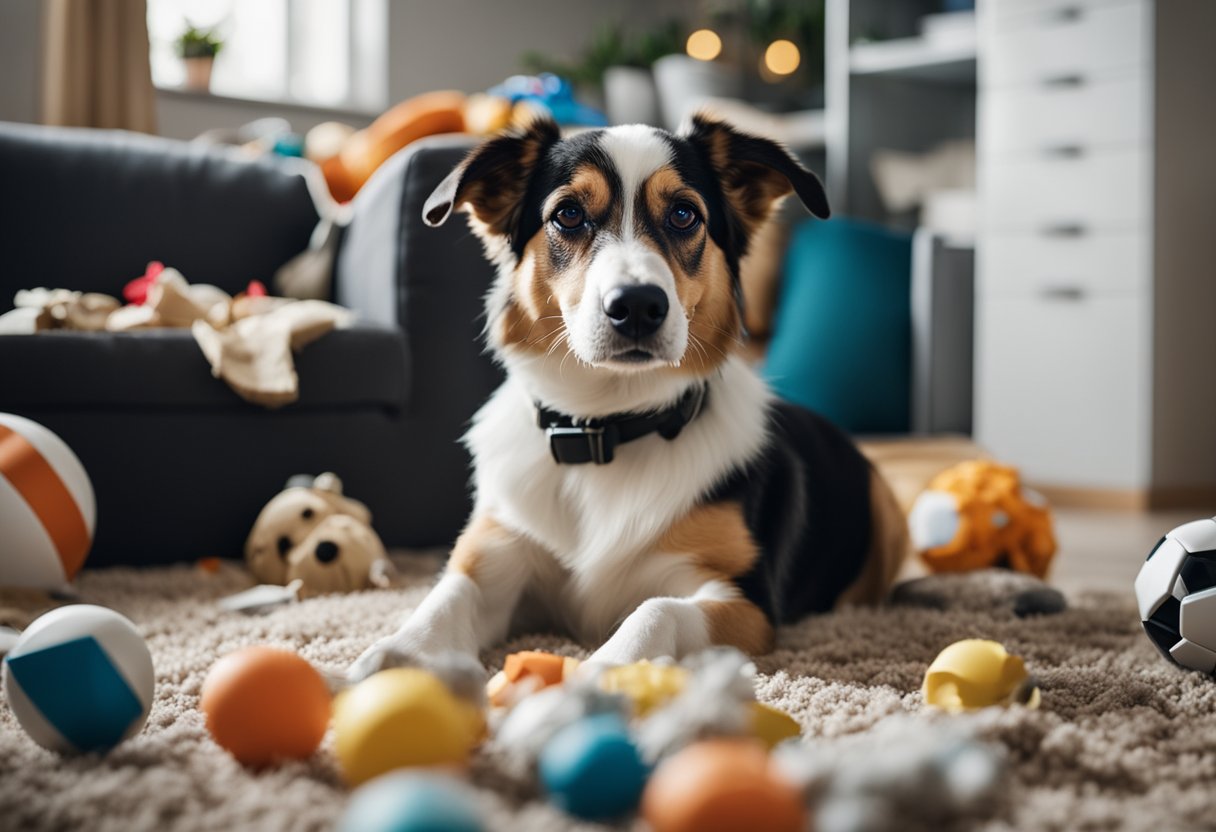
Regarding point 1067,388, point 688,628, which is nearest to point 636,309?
point 688,628

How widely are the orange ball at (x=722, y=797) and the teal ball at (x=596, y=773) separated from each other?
0.07 m

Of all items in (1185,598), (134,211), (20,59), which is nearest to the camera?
(1185,598)

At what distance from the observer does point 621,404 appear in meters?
1.78

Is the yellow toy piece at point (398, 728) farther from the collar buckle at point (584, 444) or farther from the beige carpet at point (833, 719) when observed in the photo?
the collar buckle at point (584, 444)

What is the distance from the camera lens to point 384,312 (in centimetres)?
286

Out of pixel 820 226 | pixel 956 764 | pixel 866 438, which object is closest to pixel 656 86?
pixel 820 226

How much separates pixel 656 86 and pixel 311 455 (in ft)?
13.1

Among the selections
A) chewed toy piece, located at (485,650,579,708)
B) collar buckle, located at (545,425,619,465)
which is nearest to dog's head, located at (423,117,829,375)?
collar buckle, located at (545,425,619,465)

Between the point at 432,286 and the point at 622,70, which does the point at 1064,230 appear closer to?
the point at 622,70

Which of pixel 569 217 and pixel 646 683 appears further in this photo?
pixel 569 217

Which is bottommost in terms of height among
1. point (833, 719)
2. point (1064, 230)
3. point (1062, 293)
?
point (833, 719)

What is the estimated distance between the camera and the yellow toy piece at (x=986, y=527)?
7.89 feet

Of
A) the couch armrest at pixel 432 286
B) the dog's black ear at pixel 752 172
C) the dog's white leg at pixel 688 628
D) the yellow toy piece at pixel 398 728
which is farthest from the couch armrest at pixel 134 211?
the yellow toy piece at pixel 398 728

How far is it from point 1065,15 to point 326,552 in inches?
148
